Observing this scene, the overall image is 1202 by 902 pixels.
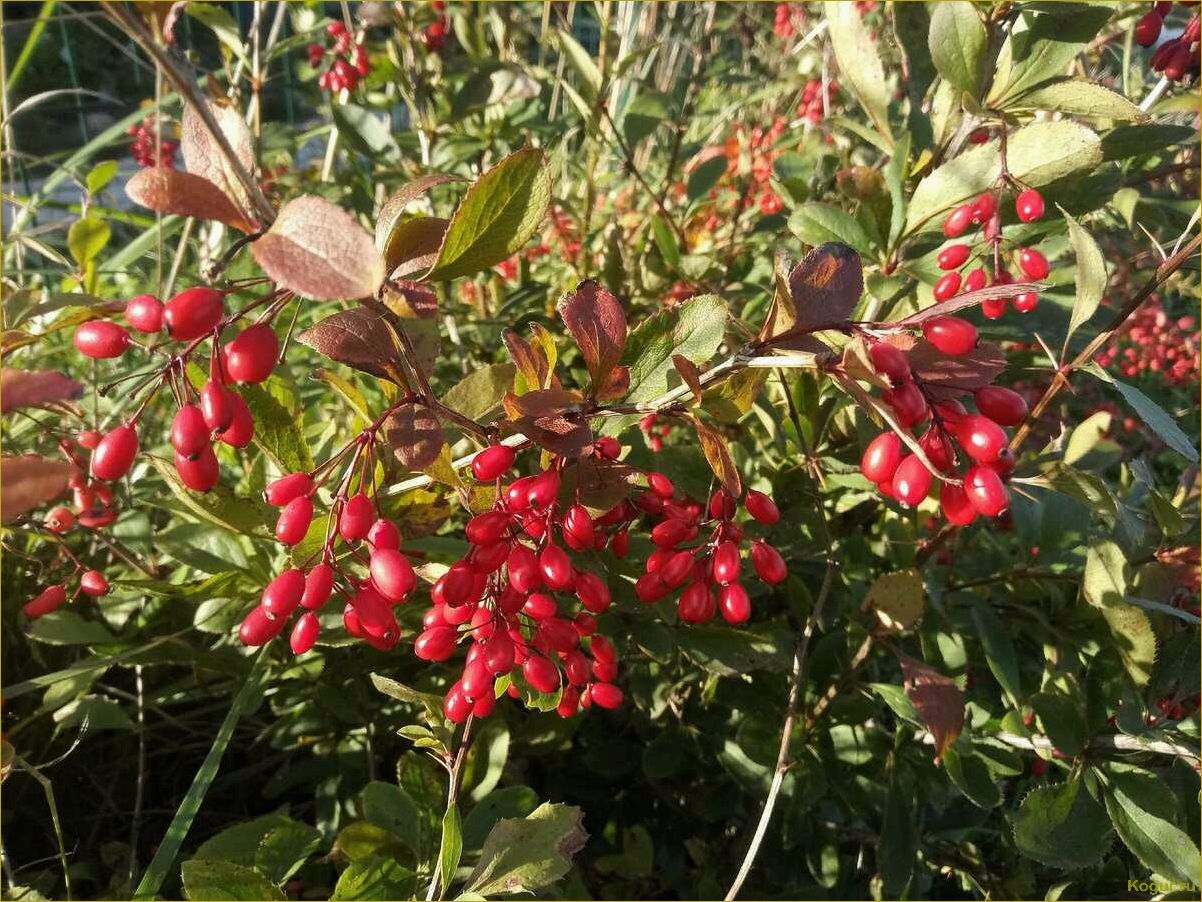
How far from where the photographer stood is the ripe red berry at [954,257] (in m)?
0.90

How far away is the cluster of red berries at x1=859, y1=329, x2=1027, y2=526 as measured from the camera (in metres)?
0.50

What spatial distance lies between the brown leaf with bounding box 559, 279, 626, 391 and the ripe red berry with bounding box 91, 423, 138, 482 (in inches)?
11.3

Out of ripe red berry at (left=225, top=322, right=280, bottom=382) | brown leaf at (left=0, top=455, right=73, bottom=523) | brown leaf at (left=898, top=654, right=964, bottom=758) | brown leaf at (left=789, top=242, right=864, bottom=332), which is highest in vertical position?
ripe red berry at (left=225, top=322, right=280, bottom=382)

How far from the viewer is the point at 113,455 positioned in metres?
0.55

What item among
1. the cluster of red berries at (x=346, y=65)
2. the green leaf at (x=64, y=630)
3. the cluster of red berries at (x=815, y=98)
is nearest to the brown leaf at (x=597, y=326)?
the green leaf at (x=64, y=630)

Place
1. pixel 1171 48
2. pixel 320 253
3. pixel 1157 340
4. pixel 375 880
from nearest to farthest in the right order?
pixel 320 253 → pixel 375 880 → pixel 1171 48 → pixel 1157 340

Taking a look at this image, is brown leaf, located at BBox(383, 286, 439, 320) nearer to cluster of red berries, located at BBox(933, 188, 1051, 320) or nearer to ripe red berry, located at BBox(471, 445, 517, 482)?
ripe red berry, located at BBox(471, 445, 517, 482)

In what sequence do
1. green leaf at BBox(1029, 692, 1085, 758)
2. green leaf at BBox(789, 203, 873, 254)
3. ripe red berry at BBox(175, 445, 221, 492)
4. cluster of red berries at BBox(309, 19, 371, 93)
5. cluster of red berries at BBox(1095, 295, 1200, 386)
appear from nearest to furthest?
ripe red berry at BBox(175, 445, 221, 492) → green leaf at BBox(1029, 692, 1085, 758) → green leaf at BBox(789, 203, 873, 254) → cluster of red berries at BBox(309, 19, 371, 93) → cluster of red berries at BBox(1095, 295, 1200, 386)

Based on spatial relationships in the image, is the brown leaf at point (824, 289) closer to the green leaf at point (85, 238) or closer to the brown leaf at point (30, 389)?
the brown leaf at point (30, 389)

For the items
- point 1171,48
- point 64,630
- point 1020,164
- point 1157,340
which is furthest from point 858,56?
point 1157,340

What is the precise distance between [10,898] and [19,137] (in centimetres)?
598


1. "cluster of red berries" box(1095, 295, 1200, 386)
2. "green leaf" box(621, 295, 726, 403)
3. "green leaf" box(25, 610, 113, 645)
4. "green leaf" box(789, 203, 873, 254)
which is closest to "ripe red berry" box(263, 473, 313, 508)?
"green leaf" box(621, 295, 726, 403)

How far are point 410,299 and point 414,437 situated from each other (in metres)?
0.10

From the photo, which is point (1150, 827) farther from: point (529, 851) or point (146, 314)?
point (146, 314)
